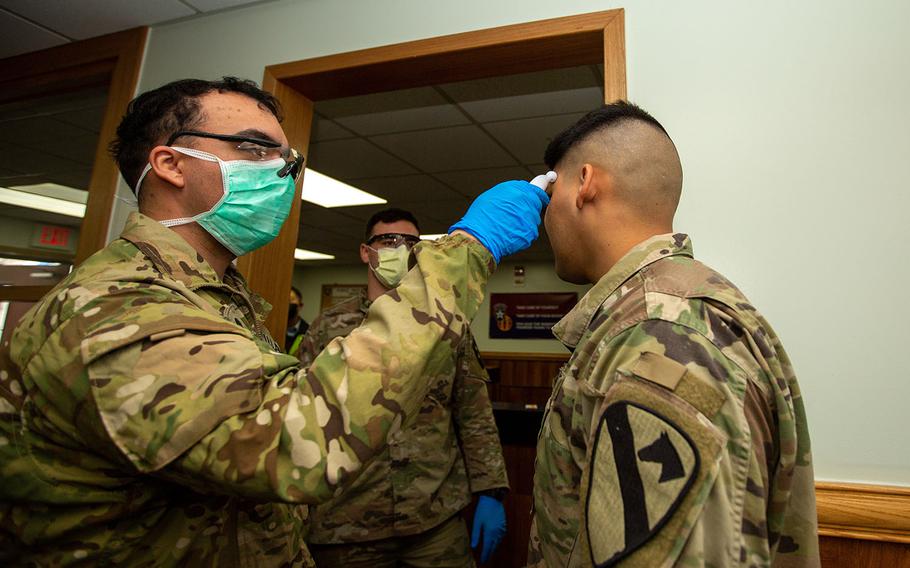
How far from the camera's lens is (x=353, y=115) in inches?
142

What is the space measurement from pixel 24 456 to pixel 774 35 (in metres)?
2.02

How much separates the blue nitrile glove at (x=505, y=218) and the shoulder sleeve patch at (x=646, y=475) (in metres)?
0.40

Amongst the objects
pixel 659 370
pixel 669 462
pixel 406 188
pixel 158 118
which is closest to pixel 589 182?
pixel 659 370

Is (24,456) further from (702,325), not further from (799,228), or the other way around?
(799,228)

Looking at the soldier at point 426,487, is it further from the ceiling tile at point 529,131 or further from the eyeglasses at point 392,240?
the ceiling tile at point 529,131

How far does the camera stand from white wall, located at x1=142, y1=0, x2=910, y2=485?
52.7 inches

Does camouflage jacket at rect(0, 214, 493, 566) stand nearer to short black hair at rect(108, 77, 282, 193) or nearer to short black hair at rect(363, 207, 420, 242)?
short black hair at rect(108, 77, 282, 193)

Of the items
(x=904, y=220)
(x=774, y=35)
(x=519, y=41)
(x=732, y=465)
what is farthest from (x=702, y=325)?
(x=519, y=41)

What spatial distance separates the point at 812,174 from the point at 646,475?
1.21m

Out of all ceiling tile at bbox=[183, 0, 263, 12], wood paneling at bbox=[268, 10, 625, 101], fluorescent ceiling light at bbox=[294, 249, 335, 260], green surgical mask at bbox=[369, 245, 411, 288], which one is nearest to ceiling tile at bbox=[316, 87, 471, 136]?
ceiling tile at bbox=[183, 0, 263, 12]

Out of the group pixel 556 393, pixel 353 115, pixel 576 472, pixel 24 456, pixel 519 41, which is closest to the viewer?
pixel 24 456

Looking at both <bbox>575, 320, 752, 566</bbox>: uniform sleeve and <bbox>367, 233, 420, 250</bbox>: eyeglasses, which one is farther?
<bbox>367, 233, 420, 250</bbox>: eyeglasses

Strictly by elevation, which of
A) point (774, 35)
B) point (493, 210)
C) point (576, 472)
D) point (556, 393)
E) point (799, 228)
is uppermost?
point (774, 35)

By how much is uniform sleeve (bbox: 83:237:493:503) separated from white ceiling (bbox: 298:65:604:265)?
2.37 m
